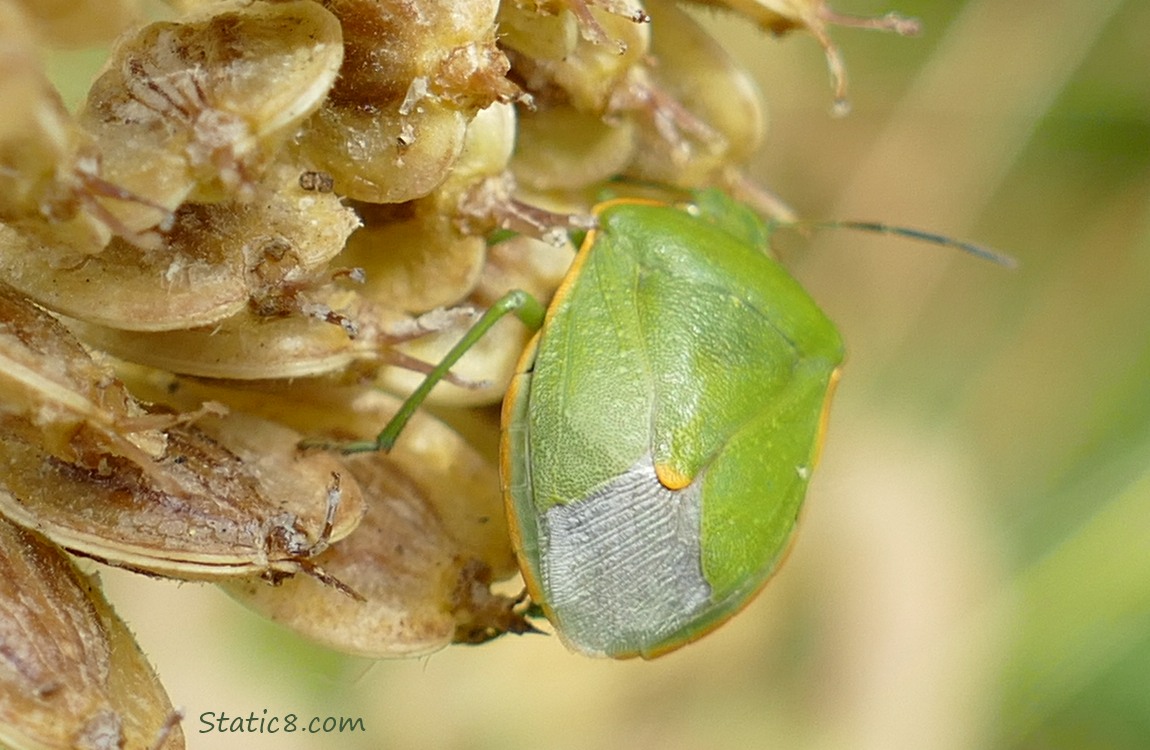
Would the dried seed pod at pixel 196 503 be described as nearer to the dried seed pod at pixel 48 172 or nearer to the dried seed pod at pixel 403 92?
the dried seed pod at pixel 48 172

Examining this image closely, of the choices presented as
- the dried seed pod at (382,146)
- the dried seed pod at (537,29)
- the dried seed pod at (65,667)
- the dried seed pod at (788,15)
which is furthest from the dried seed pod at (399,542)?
the dried seed pod at (788,15)

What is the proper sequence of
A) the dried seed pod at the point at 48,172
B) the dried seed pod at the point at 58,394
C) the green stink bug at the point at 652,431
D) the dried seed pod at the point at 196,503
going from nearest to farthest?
the dried seed pod at the point at 48,172
the dried seed pod at the point at 58,394
the dried seed pod at the point at 196,503
the green stink bug at the point at 652,431

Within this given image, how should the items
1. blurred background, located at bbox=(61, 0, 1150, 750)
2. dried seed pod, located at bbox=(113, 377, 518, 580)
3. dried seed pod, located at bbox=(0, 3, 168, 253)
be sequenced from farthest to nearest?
blurred background, located at bbox=(61, 0, 1150, 750) < dried seed pod, located at bbox=(113, 377, 518, 580) < dried seed pod, located at bbox=(0, 3, 168, 253)

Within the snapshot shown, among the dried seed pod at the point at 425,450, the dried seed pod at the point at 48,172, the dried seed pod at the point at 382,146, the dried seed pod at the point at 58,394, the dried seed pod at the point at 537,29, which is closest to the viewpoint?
the dried seed pod at the point at 48,172

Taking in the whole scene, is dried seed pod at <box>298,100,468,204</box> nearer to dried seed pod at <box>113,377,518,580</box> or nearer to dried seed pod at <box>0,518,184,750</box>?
dried seed pod at <box>113,377,518,580</box>

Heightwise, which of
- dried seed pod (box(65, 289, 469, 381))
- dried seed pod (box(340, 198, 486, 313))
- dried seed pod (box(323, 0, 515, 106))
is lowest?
dried seed pod (box(65, 289, 469, 381))

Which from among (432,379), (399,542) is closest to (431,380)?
(432,379)

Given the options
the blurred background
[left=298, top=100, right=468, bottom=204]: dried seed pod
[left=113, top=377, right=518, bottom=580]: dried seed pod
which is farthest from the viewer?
the blurred background

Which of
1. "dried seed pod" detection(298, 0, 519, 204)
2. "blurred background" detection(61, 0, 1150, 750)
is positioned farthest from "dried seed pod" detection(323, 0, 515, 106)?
"blurred background" detection(61, 0, 1150, 750)
